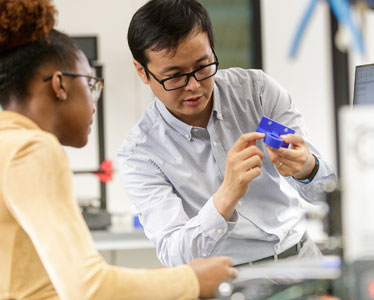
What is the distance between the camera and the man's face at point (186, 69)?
1.52 meters

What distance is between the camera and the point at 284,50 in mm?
3918

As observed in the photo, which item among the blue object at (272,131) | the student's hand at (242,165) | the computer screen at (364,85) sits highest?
the computer screen at (364,85)

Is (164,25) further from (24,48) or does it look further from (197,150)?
(24,48)

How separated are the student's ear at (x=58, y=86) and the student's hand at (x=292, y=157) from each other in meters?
0.44

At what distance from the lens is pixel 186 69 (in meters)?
1.52

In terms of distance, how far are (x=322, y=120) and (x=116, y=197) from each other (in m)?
1.34

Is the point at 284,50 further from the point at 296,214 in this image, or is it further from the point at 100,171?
the point at 296,214

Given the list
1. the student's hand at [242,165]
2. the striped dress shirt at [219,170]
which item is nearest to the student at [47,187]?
the student's hand at [242,165]

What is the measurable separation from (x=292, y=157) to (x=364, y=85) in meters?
0.29

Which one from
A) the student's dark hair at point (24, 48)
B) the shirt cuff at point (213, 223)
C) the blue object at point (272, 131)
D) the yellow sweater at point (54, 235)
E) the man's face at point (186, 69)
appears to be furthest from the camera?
the man's face at point (186, 69)

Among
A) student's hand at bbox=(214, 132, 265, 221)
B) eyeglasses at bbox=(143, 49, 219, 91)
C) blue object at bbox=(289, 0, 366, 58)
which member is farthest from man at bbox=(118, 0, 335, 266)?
blue object at bbox=(289, 0, 366, 58)

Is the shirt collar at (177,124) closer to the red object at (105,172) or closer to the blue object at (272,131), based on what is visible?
the blue object at (272,131)

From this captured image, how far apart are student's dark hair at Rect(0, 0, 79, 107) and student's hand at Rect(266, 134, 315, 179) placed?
0.47 meters

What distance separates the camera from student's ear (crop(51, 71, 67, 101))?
1.14 meters
